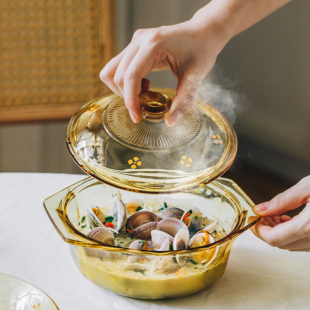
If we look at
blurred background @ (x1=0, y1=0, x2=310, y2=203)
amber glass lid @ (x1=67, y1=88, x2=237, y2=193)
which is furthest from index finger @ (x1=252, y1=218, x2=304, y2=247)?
blurred background @ (x1=0, y1=0, x2=310, y2=203)

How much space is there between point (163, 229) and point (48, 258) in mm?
253

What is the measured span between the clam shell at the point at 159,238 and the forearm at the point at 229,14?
450 millimetres

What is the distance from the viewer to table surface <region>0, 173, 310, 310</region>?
622 millimetres

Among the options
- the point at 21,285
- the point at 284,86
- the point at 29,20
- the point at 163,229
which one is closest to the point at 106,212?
the point at 163,229

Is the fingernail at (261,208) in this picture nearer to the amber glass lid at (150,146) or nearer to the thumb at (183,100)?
the amber glass lid at (150,146)

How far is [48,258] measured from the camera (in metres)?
0.72

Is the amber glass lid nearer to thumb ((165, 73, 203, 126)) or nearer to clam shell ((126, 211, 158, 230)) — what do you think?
thumb ((165, 73, 203, 126))

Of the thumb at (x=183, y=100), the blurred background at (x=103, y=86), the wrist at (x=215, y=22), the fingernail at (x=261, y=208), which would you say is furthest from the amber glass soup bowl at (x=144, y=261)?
the blurred background at (x=103, y=86)

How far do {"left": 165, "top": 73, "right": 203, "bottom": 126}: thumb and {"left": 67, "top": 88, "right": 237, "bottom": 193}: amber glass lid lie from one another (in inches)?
0.6

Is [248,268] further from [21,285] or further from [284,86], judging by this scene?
[284,86]

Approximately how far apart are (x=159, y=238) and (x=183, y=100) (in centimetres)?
26

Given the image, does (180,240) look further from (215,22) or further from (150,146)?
(215,22)

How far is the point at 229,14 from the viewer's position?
802mm

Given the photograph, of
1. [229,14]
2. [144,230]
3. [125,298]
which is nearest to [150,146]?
[144,230]
